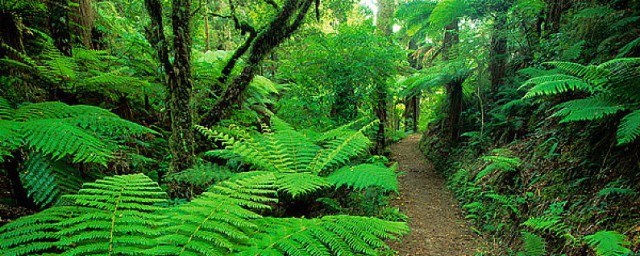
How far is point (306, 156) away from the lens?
10.6ft

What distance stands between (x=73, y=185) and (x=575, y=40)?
587 cm

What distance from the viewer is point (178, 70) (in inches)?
89.6

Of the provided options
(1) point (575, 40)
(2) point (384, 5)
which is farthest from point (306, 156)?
(2) point (384, 5)

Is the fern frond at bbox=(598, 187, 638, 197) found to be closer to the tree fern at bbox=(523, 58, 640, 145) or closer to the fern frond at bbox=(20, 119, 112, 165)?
the tree fern at bbox=(523, 58, 640, 145)

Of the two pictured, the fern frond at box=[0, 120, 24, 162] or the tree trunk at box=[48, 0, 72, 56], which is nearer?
the fern frond at box=[0, 120, 24, 162]

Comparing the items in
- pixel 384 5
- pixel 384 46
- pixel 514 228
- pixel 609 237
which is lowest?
pixel 514 228

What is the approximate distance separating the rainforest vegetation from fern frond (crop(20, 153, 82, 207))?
1cm

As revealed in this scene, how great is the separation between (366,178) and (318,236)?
1.07 metres

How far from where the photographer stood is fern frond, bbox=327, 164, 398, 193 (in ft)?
7.73

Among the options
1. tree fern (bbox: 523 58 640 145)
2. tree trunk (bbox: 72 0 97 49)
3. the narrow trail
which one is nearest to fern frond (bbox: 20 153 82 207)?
tree trunk (bbox: 72 0 97 49)

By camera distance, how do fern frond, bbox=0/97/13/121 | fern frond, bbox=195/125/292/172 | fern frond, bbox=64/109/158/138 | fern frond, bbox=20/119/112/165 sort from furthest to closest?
fern frond, bbox=195/125/292/172
fern frond, bbox=64/109/158/138
fern frond, bbox=0/97/13/121
fern frond, bbox=20/119/112/165

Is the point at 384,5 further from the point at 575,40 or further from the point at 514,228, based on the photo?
the point at 514,228

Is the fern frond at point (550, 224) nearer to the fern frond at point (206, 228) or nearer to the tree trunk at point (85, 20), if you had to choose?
the fern frond at point (206, 228)

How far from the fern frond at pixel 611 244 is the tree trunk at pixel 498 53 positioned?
419 cm
